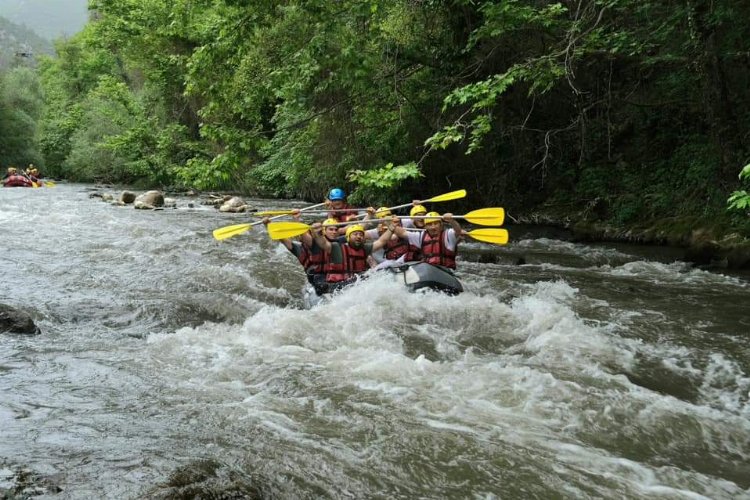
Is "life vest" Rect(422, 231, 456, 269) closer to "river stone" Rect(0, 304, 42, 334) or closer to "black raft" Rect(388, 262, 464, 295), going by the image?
"black raft" Rect(388, 262, 464, 295)

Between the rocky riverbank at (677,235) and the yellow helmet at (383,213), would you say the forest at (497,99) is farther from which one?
the yellow helmet at (383,213)

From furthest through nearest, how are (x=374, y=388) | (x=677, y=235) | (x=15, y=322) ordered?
(x=677, y=235)
(x=15, y=322)
(x=374, y=388)

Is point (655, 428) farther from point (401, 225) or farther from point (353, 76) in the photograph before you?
point (353, 76)

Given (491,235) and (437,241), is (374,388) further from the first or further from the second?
(491,235)

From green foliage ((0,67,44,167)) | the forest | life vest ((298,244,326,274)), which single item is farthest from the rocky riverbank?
green foliage ((0,67,44,167))

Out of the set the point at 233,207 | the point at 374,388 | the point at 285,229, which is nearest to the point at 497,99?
the point at 285,229

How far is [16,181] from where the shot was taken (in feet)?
81.1

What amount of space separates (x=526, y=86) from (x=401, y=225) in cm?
605

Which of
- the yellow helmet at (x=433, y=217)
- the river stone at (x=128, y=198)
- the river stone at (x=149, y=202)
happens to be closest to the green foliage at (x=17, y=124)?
the river stone at (x=128, y=198)

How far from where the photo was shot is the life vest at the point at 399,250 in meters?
7.59

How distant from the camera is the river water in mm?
3062

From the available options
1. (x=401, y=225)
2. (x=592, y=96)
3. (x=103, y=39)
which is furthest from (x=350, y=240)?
(x=103, y=39)

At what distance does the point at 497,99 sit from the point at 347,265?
6352 mm

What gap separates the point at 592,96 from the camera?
491 inches
